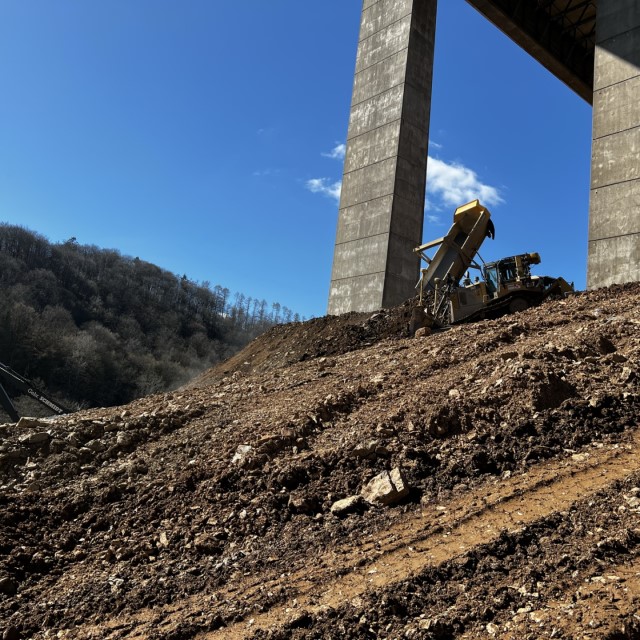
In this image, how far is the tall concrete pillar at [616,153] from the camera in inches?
448

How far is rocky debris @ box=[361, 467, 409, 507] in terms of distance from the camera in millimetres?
4117

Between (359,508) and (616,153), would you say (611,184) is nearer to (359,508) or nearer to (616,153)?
(616,153)

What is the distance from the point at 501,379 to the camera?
5.21 metres

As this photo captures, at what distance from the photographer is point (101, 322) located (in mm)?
72188

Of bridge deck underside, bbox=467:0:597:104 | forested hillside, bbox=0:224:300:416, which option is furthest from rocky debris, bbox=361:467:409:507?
forested hillside, bbox=0:224:300:416

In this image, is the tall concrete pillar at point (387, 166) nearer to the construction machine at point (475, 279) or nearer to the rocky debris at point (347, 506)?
the construction machine at point (475, 279)

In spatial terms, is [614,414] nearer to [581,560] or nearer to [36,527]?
[581,560]

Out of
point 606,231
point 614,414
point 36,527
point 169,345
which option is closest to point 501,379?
point 614,414

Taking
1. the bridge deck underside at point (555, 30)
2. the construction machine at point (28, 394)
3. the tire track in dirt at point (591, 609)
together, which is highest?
the bridge deck underside at point (555, 30)

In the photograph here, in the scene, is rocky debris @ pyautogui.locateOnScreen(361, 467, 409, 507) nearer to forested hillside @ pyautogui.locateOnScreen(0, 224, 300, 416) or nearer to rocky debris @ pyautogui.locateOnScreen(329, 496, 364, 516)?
rocky debris @ pyautogui.locateOnScreen(329, 496, 364, 516)

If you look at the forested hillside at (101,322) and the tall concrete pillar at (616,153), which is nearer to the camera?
the tall concrete pillar at (616,153)

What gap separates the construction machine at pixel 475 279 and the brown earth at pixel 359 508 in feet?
19.2

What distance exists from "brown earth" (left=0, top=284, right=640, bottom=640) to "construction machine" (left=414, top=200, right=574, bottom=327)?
19.2 feet

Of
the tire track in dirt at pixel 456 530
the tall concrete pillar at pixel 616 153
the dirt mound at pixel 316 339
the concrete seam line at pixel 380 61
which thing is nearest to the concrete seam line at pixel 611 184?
the tall concrete pillar at pixel 616 153
